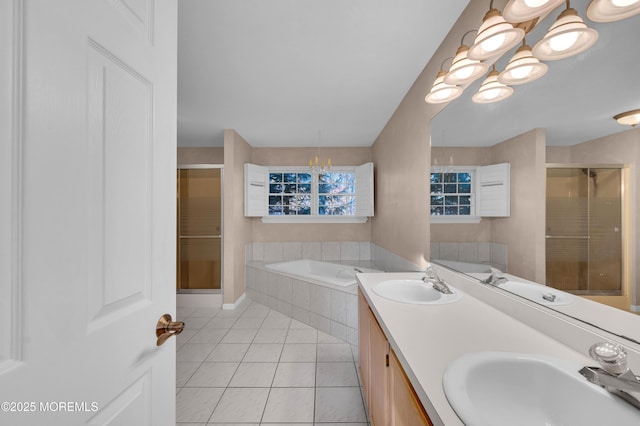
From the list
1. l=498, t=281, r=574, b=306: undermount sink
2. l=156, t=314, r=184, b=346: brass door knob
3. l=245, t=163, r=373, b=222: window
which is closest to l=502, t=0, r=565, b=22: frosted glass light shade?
l=498, t=281, r=574, b=306: undermount sink

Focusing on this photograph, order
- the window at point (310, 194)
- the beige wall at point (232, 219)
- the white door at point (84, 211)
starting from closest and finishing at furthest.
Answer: the white door at point (84, 211)
the beige wall at point (232, 219)
the window at point (310, 194)

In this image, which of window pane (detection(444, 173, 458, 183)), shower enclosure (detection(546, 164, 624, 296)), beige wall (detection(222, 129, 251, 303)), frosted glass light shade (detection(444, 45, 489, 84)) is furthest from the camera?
beige wall (detection(222, 129, 251, 303))

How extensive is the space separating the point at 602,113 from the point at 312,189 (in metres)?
3.84

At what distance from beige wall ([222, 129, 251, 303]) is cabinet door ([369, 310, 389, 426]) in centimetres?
259

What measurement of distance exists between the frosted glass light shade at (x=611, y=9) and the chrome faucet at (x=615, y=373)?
923 mm

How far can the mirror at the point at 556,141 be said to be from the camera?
2.60ft

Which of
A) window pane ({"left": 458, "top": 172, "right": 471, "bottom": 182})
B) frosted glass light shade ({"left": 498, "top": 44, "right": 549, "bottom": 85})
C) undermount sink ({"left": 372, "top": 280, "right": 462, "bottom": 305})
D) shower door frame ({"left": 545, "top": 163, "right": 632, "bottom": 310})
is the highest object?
frosted glass light shade ({"left": 498, "top": 44, "right": 549, "bottom": 85})

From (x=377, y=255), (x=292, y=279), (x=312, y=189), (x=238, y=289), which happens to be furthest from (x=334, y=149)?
(x=238, y=289)

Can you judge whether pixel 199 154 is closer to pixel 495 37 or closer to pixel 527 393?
pixel 495 37

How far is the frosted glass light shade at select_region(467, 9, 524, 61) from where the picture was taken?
105 centimetres

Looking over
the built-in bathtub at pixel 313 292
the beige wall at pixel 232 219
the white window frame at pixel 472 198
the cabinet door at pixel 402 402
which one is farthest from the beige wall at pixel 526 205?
the beige wall at pixel 232 219

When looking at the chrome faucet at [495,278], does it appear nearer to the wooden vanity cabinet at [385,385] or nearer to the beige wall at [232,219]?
the wooden vanity cabinet at [385,385]

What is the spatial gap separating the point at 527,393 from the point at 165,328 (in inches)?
41.8

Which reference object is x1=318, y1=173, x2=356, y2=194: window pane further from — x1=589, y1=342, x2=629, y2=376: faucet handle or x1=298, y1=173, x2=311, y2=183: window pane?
x1=589, y1=342, x2=629, y2=376: faucet handle
